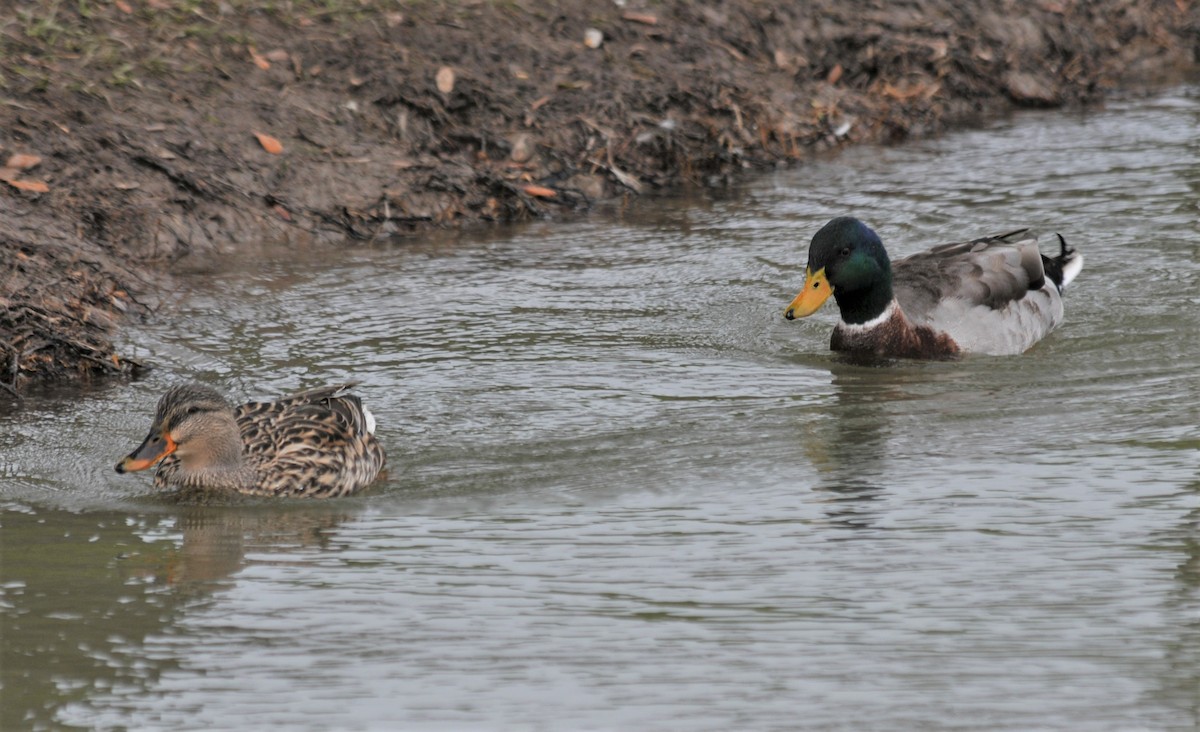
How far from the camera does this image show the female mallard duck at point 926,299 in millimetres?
10000

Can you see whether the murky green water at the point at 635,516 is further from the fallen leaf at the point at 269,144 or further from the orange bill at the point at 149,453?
the fallen leaf at the point at 269,144

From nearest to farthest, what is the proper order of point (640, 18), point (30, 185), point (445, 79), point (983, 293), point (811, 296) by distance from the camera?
1. point (811, 296)
2. point (983, 293)
3. point (30, 185)
4. point (445, 79)
5. point (640, 18)

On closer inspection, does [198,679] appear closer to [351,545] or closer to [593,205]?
[351,545]

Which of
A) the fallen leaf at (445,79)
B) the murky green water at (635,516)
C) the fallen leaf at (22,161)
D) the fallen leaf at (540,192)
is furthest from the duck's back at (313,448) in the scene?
the fallen leaf at (445,79)

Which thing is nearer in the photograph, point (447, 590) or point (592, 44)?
point (447, 590)

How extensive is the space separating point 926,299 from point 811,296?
0.83m

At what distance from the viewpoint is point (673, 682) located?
17.6 ft

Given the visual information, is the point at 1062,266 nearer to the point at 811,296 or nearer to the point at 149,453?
the point at 811,296

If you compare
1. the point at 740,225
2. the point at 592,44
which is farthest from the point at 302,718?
the point at 592,44

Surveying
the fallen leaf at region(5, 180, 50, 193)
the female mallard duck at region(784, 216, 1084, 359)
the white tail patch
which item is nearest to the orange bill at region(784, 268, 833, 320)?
the female mallard duck at region(784, 216, 1084, 359)

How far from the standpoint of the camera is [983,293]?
1031 cm

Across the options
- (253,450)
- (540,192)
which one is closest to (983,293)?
(540,192)

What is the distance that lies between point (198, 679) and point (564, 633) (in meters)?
1.13

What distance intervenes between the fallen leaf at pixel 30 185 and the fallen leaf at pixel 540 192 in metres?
3.38
